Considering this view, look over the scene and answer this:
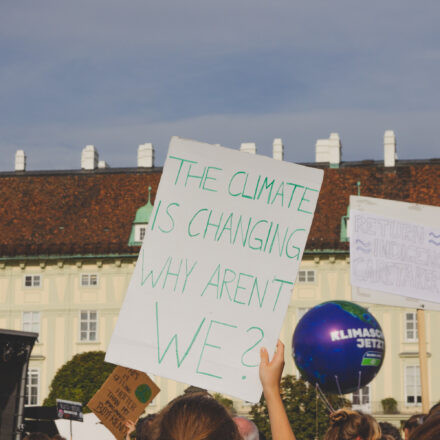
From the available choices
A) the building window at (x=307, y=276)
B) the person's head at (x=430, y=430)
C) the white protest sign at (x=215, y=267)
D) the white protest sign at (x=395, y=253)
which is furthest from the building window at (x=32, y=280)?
the person's head at (x=430, y=430)

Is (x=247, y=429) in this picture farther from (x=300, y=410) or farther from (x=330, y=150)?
(x=330, y=150)

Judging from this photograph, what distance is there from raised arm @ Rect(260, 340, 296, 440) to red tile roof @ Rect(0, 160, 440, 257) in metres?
50.4

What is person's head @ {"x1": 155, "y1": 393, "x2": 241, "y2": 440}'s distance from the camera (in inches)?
146

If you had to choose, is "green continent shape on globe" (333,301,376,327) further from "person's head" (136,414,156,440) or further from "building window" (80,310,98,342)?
"building window" (80,310,98,342)

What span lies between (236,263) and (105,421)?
326 centimetres

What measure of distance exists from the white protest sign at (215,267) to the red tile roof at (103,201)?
162 feet

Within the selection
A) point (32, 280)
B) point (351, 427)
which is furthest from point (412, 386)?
point (351, 427)

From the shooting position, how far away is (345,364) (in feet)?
51.6

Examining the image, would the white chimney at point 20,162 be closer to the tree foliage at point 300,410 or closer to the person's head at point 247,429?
the tree foliage at point 300,410

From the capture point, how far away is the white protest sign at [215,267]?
232 inches

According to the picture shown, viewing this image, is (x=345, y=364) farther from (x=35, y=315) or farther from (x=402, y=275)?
(x=35, y=315)

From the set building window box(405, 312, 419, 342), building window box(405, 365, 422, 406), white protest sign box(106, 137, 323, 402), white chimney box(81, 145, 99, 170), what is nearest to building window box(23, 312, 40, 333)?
white chimney box(81, 145, 99, 170)

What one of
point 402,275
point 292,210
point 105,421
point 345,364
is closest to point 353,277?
point 402,275

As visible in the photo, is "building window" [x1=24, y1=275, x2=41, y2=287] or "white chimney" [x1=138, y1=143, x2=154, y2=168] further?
"white chimney" [x1=138, y1=143, x2=154, y2=168]
